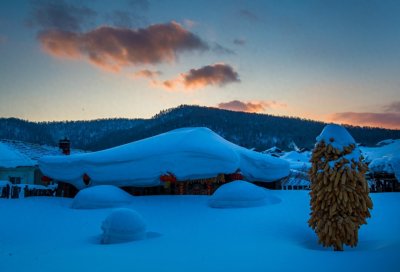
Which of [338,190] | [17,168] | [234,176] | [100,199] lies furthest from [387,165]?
[17,168]

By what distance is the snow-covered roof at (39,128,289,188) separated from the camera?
2178 cm

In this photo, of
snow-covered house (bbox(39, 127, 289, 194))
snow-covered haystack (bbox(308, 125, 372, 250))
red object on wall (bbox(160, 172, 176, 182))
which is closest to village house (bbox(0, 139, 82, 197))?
snow-covered house (bbox(39, 127, 289, 194))

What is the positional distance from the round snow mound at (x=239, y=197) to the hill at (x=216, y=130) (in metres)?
102

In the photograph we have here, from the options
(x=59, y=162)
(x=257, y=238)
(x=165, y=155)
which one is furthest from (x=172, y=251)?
(x=59, y=162)

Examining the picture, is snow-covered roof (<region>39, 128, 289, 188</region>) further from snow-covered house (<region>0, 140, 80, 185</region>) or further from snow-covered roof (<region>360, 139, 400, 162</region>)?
snow-covered house (<region>0, 140, 80, 185</region>)

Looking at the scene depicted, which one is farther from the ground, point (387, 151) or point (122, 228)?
point (387, 151)

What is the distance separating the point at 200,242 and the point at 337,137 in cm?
507

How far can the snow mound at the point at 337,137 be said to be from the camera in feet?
36.0

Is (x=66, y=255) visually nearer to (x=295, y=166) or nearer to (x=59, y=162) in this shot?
(x=59, y=162)

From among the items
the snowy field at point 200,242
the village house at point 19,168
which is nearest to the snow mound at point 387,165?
the snowy field at point 200,242

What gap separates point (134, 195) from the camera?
80.7 feet

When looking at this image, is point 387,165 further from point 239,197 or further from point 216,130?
point 216,130

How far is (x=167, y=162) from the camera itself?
73.9 feet

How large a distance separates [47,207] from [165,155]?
748 cm
